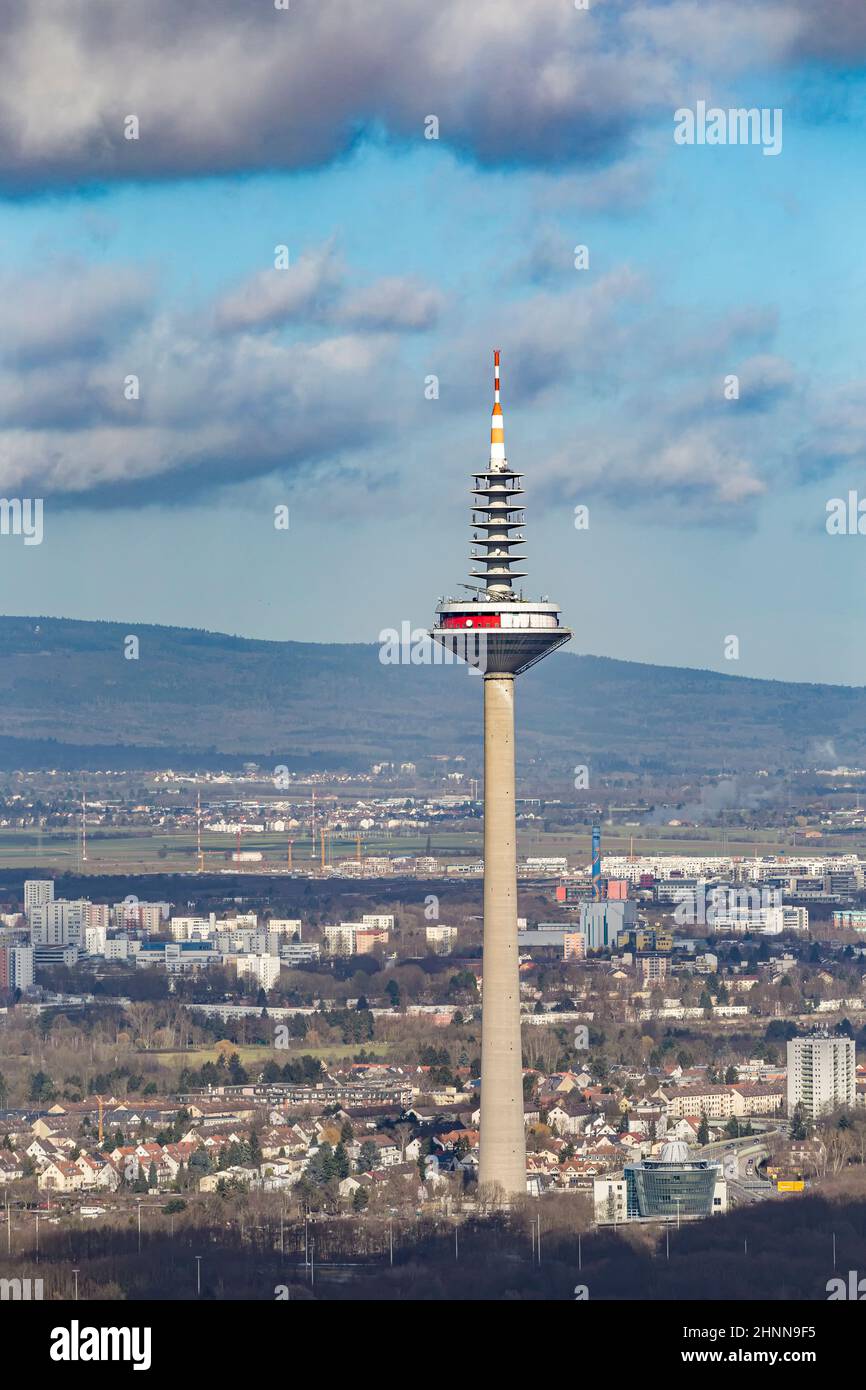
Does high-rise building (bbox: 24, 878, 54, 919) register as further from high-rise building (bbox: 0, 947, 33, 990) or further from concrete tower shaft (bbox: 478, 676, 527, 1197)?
concrete tower shaft (bbox: 478, 676, 527, 1197)

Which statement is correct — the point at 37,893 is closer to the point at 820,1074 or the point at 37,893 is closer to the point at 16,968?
the point at 16,968

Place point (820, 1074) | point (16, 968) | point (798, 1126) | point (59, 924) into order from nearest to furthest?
point (798, 1126), point (820, 1074), point (16, 968), point (59, 924)

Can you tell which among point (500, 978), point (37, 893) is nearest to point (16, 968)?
point (37, 893)

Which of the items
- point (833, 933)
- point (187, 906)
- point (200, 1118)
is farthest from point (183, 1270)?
point (187, 906)

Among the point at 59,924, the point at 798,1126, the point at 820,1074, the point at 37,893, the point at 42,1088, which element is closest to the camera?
the point at 798,1126

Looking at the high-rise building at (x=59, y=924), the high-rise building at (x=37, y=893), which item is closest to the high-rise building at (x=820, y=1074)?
the high-rise building at (x=59, y=924)
